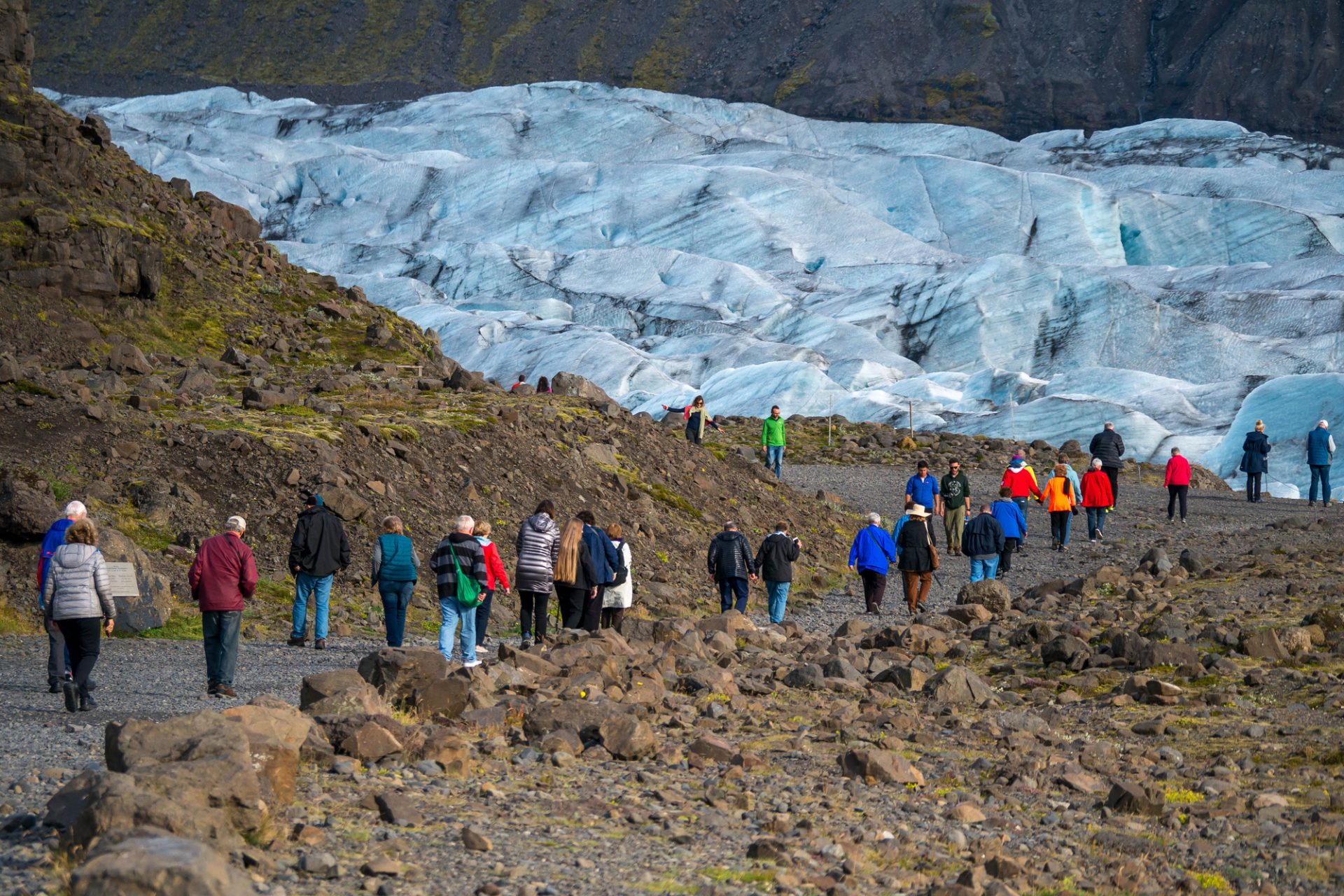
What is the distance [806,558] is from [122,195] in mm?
15559

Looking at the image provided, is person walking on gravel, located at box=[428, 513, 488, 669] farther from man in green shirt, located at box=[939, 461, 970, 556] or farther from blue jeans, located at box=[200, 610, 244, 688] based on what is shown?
man in green shirt, located at box=[939, 461, 970, 556]

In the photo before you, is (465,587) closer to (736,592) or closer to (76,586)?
(76,586)

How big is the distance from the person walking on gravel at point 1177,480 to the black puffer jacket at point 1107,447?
3.83 ft

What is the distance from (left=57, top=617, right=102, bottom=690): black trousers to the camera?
9.62m

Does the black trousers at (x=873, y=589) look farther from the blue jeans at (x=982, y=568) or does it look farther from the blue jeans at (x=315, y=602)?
the blue jeans at (x=315, y=602)

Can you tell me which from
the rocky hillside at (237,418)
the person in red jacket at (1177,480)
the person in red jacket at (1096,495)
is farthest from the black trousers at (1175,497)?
the rocky hillside at (237,418)

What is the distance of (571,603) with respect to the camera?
13.0 metres

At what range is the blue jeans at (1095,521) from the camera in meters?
21.5

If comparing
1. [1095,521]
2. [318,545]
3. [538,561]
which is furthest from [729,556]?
[1095,521]

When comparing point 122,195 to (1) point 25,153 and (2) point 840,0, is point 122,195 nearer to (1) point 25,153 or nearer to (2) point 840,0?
(1) point 25,153

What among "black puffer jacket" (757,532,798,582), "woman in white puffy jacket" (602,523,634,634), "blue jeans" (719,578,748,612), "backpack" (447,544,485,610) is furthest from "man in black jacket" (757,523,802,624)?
"backpack" (447,544,485,610)

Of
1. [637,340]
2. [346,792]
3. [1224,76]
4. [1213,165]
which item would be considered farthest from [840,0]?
[346,792]

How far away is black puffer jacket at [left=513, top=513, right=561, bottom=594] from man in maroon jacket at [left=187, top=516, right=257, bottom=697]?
2.77 meters

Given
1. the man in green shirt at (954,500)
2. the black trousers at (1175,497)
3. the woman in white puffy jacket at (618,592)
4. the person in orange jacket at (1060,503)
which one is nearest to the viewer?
the woman in white puffy jacket at (618,592)
